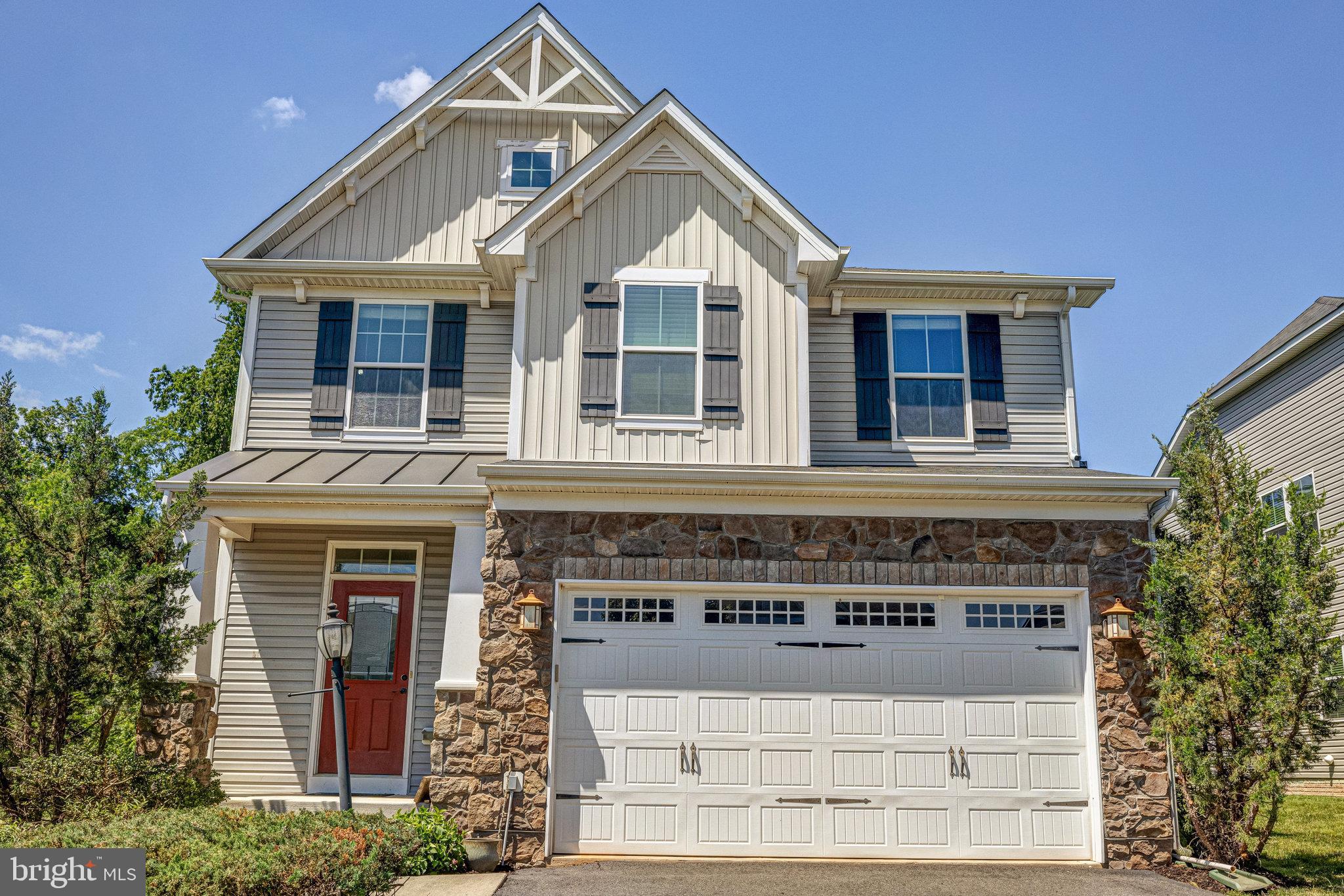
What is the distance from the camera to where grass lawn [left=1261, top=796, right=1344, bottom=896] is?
764cm

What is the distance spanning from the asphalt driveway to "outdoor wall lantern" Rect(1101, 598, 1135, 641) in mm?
1859

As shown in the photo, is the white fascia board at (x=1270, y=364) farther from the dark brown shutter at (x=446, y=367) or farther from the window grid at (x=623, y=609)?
the dark brown shutter at (x=446, y=367)

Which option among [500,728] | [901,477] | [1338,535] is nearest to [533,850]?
[500,728]

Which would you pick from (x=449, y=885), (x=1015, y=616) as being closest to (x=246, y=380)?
(x=449, y=885)

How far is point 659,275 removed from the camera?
10.3 metres

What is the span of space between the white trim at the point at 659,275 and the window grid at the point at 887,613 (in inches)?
144

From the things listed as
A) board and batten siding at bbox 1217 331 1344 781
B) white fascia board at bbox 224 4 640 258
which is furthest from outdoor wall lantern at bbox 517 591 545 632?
board and batten siding at bbox 1217 331 1344 781

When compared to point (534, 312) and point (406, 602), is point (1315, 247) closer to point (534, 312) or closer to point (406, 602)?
point (534, 312)

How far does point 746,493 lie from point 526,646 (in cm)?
231

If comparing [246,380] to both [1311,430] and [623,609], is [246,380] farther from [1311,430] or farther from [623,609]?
[1311,430]

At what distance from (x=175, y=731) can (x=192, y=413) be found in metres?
16.7

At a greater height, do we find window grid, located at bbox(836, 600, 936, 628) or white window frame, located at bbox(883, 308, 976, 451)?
white window frame, located at bbox(883, 308, 976, 451)

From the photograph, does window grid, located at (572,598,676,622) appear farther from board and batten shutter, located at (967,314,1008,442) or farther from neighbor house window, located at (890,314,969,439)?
board and batten shutter, located at (967,314,1008,442)

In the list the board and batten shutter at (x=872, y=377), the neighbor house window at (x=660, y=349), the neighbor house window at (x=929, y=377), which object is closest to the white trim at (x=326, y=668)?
the neighbor house window at (x=660, y=349)
